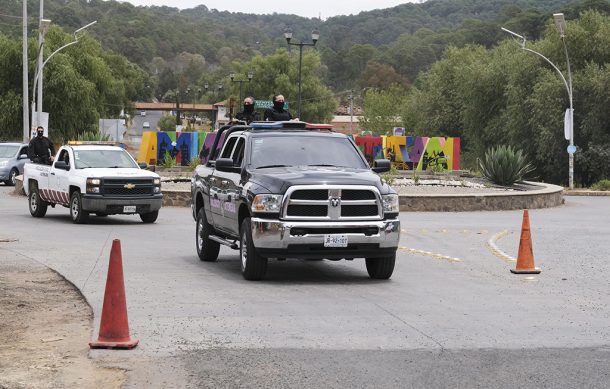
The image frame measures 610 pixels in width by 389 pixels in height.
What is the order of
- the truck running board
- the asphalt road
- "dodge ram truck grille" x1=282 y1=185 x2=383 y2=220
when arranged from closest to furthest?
the asphalt road < "dodge ram truck grille" x1=282 y1=185 x2=383 y2=220 < the truck running board

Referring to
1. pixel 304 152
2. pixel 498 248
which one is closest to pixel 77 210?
pixel 498 248

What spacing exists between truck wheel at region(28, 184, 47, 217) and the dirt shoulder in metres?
12.0

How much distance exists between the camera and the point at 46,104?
72938 mm

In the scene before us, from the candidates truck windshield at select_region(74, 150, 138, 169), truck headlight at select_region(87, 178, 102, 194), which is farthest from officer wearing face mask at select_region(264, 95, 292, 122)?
truck windshield at select_region(74, 150, 138, 169)

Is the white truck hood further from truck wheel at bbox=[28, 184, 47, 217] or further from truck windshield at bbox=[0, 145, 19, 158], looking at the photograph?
truck windshield at bbox=[0, 145, 19, 158]

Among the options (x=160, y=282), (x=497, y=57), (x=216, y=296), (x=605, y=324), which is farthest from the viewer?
(x=497, y=57)

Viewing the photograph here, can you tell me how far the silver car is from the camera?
46.5 m

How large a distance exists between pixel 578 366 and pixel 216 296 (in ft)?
16.7

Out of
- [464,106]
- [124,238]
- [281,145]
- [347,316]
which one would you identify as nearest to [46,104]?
[464,106]

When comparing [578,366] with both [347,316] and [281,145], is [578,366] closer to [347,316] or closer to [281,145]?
[347,316]

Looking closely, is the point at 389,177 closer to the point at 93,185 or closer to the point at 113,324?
the point at 93,185

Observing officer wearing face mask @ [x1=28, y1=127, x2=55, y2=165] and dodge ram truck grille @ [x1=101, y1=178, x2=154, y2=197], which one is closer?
dodge ram truck grille @ [x1=101, y1=178, x2=154, y2=197]

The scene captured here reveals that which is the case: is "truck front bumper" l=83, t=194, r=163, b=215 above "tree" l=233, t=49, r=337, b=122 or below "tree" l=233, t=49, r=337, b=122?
below

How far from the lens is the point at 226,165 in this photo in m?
15.3
